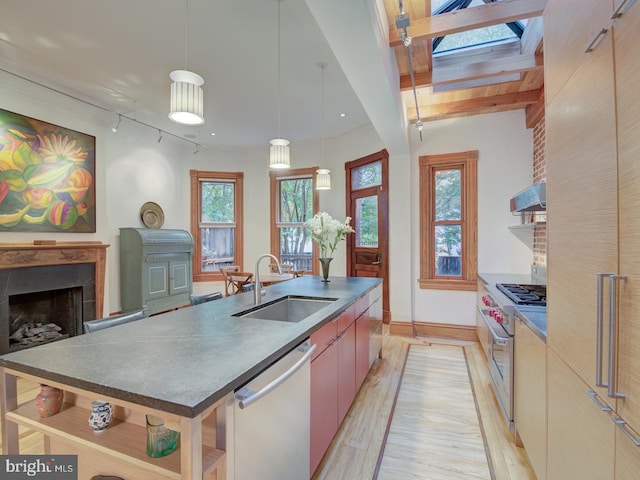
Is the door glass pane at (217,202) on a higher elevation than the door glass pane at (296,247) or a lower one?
higher

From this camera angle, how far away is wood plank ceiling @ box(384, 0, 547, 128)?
84.1 inches

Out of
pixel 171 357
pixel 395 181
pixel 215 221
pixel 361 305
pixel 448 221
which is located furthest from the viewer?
pixel 215 221

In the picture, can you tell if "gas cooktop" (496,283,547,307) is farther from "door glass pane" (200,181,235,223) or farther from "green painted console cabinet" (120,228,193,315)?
"door glass pane" (200,181,235,223)

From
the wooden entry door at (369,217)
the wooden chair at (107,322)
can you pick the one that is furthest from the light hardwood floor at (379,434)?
the wooden entry door at (369,217)

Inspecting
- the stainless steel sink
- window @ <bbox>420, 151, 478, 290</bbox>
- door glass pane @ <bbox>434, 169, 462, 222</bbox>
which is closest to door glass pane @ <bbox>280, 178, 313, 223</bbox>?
window @ <bbox>420, 151, 478, 290</bbox>

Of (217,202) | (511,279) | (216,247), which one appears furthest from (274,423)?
(217,202)

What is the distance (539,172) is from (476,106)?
1080mm

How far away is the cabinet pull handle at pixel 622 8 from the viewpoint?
809 mm

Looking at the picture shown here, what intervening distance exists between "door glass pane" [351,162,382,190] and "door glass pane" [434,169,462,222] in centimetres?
92

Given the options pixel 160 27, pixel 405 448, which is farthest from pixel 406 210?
pixel 160 27

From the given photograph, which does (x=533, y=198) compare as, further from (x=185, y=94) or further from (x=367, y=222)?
(x=367, y=222)

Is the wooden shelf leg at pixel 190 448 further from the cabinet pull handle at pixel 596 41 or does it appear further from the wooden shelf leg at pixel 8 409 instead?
the cabinet pull handle at pixel 596 41

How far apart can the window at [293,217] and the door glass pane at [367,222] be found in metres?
1.04

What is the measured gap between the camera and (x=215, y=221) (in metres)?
6.20
